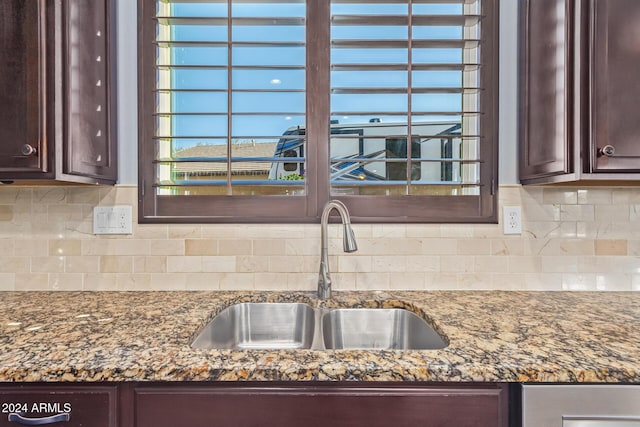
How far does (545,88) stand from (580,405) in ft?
3.46

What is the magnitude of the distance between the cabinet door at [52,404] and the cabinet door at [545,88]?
147 centimetres

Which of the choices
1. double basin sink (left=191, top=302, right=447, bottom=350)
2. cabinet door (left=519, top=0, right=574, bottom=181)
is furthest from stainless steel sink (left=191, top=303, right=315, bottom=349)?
cabinet door (left=519, top=0, right=574, bottom=181)

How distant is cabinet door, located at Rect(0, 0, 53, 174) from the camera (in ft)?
3.80

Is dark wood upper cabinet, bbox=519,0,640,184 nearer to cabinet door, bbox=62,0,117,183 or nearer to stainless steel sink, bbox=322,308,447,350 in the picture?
stainless steel sink, bbox=322,308,447,350

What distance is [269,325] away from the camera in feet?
4.62

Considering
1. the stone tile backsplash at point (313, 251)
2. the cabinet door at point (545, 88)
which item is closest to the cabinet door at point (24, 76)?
the stone tile backsplash at point (313, 251)

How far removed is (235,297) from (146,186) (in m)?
0.59

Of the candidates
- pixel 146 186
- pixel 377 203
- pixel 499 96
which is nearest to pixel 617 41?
pixel 499 96

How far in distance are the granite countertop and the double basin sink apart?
11 cm

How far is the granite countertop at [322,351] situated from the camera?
79 cm

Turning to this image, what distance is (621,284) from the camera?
4.96 ft

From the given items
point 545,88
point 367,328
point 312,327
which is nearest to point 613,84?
point 545,88

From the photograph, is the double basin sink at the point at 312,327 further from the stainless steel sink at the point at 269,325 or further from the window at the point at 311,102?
the window at the point at 311,102

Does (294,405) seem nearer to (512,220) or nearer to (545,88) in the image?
(512,220)
